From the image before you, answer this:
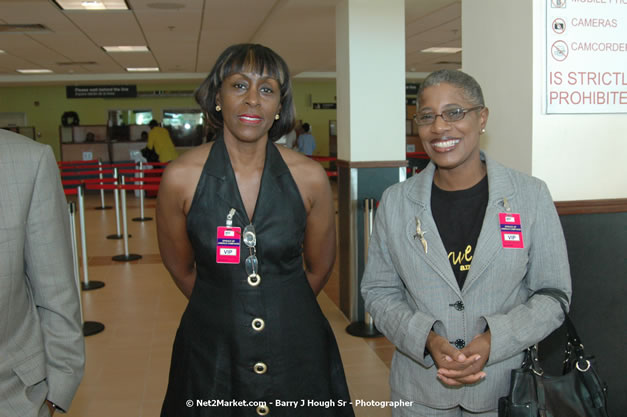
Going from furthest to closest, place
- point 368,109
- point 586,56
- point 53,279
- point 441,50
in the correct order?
point 441,50 → point 368,109 → point 586,56 → point 53,279

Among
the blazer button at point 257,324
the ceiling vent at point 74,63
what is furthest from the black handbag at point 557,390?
the ceiling vent at point 74,63

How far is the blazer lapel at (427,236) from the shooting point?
5.44ft

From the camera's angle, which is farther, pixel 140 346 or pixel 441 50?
pixel 441 50

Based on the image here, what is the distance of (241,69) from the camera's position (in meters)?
1.82

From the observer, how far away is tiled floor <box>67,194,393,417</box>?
3.52 metres

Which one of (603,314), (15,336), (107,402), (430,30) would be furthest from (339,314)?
(430,30)

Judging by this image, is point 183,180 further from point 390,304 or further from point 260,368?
point 390,304

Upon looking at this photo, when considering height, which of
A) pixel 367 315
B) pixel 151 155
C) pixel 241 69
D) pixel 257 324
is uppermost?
pixel 241 69

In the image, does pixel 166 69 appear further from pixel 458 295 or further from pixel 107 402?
pixel 458 295

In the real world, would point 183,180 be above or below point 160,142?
below

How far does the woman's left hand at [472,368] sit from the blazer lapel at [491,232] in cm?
15

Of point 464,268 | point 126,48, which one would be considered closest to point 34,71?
point 126,48

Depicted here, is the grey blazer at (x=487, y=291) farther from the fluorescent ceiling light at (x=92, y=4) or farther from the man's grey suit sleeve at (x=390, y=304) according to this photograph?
the fluorescent ceiling light at (x=92, y=4)

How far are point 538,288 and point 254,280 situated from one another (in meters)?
0.85
